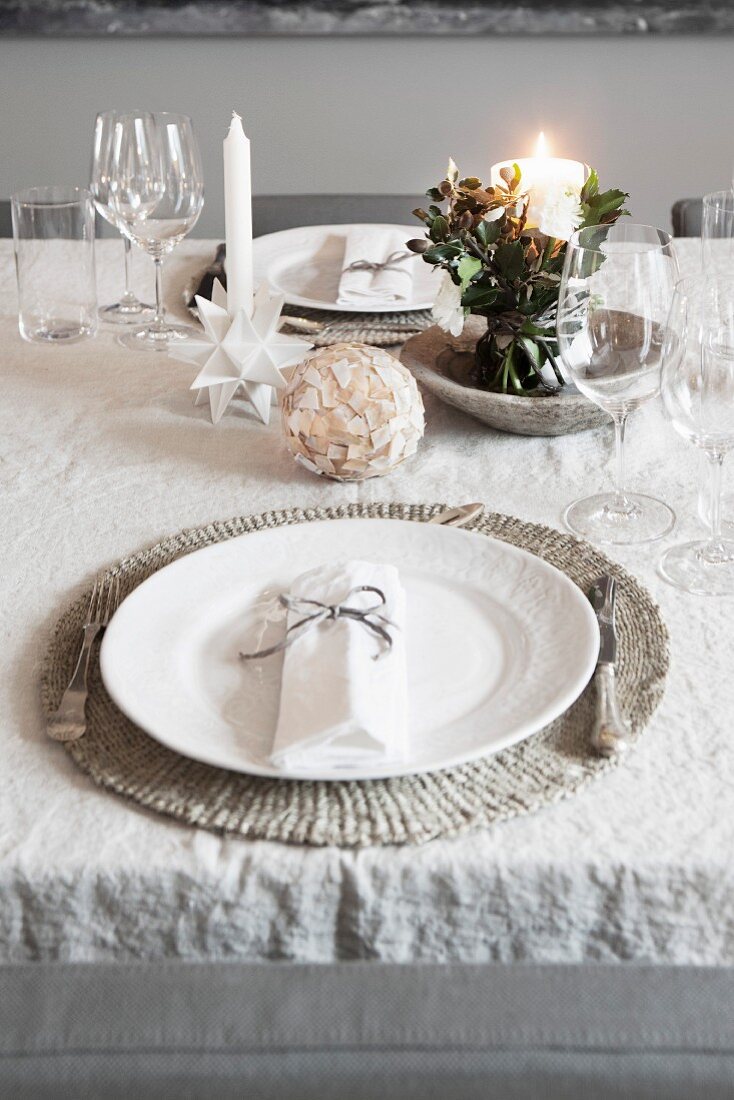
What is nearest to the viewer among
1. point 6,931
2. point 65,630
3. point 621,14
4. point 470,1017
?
point 470,1017

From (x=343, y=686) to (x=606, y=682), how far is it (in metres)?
0.17

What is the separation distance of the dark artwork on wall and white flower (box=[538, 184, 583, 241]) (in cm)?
192

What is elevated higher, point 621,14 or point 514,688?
point 621,14

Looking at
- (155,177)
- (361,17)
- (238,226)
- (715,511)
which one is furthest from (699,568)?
(361,17)

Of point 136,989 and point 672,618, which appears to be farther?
point 672,618

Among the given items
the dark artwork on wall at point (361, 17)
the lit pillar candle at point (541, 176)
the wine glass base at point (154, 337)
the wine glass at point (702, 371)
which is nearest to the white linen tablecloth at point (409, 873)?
the wine glass at point (702, 371)

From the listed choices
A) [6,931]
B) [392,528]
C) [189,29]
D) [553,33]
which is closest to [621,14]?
[553,33]

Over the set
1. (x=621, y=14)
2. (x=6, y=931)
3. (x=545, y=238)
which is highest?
(x=621, y=14)

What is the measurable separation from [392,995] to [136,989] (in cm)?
11

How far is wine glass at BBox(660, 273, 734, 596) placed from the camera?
2.68 ft

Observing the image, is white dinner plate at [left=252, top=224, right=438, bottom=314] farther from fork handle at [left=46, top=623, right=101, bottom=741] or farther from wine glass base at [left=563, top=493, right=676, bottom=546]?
fork handle at [left=46, top=623, right=101, bottom=741]

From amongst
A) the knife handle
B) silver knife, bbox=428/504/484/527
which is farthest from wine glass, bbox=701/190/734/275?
the knife handle

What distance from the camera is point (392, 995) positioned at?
49cm

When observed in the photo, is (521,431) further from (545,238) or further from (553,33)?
(553,33)
